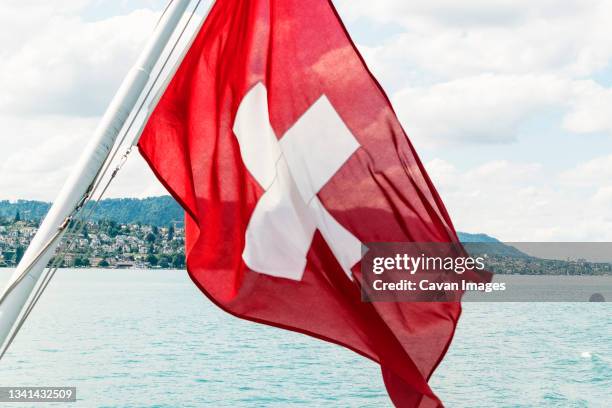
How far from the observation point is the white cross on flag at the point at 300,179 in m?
6.49

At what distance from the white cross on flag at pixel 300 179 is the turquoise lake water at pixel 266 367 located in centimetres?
3043

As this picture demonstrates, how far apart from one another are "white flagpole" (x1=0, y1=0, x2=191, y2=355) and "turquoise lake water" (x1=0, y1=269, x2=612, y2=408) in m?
31.6

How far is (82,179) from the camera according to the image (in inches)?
197

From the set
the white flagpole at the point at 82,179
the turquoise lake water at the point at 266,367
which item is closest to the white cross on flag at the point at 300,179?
the white flagpole at the point at 82,179

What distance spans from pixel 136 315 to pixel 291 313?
95902 millimetres

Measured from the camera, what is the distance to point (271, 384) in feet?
150

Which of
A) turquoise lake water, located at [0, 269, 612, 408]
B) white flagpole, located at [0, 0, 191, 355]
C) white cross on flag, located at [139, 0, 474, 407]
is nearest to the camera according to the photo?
white flagpole, located at [0, 0, 191, 355]

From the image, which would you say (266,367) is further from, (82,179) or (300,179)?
(82,179)

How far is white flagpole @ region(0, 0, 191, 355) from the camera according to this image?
15.8 ft

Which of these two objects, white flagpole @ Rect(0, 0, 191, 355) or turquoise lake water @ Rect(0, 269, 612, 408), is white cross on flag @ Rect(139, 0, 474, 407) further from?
turquoise lake water @ Rect(0, 269, 612, 408)

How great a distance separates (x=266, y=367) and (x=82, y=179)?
50047mm

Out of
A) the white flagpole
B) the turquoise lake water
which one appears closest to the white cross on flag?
the white flagpole

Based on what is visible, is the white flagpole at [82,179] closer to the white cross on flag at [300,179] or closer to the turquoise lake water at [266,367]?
the white cross on flag at [300,179]

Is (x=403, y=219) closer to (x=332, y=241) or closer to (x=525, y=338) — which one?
(x=332, y=241)
